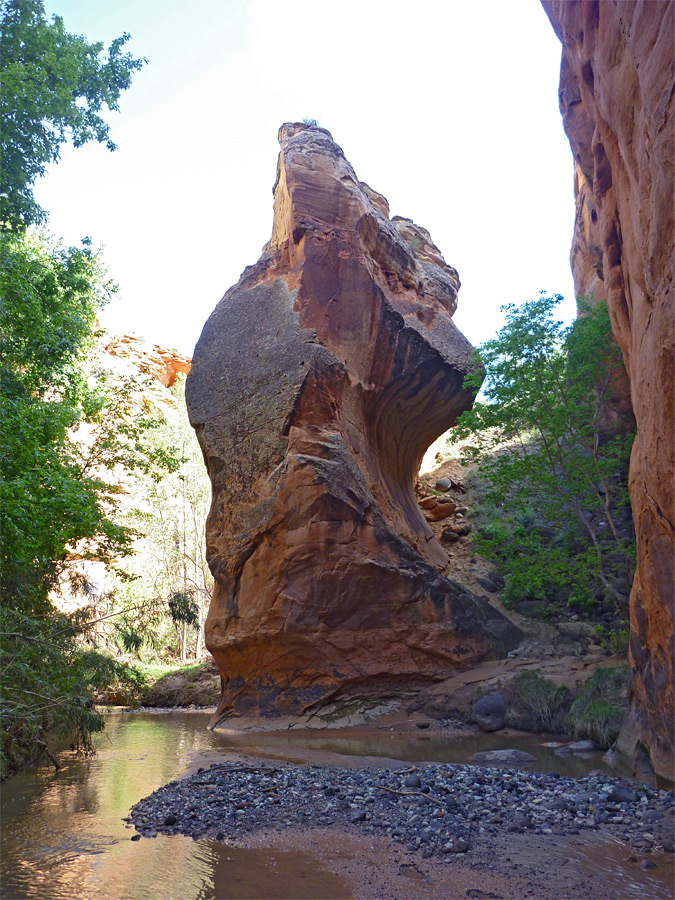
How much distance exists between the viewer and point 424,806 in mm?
6230

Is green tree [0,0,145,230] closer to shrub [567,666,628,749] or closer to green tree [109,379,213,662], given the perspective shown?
shrub [567,666,628,749]

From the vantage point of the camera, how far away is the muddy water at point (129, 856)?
4637 millimetres

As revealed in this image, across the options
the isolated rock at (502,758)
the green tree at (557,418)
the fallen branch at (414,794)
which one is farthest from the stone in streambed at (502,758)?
the green tree at (557,418)

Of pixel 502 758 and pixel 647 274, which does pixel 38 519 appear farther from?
pixel 647 274

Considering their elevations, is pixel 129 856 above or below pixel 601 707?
below

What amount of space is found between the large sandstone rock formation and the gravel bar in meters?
1.49

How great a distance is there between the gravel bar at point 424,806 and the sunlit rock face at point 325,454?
19.6ft

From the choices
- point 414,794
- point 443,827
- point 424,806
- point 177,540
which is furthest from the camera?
point 177,540

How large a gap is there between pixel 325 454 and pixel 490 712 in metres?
6.32

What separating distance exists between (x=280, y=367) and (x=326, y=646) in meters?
6.64

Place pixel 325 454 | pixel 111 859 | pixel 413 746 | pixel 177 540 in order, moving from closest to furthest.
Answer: pixel 111 859 < pixel 413 746 < pixel 325 454 < pixel 177 540

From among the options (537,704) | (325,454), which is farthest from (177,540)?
(537,704)

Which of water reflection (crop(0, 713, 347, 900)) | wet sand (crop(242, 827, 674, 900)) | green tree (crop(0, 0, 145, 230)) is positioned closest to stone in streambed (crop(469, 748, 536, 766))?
wet sand (crop(242, 827, 674, 900))

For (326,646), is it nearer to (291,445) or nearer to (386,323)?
(291,445)
